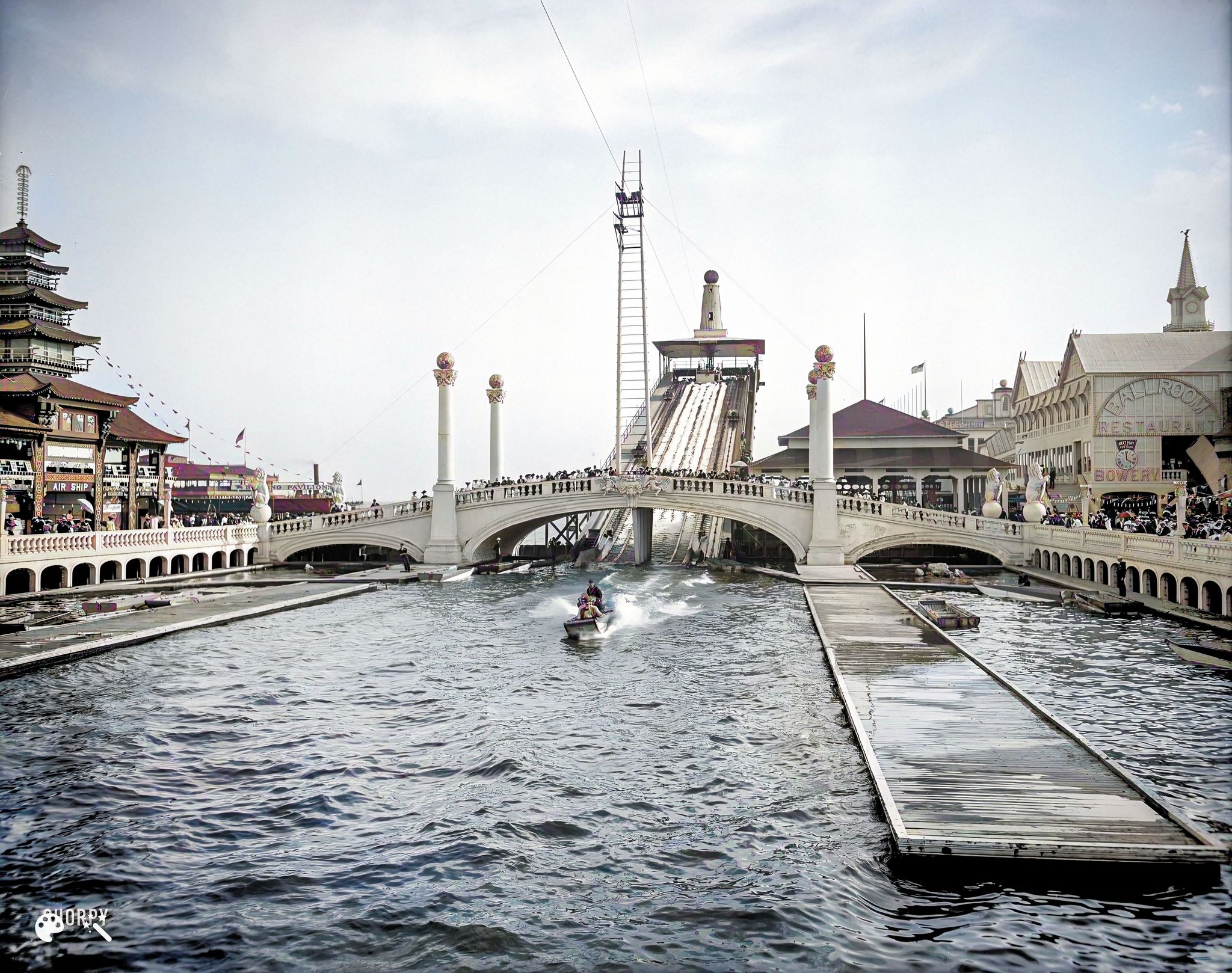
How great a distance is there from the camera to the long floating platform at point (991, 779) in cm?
1196

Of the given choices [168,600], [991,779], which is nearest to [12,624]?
[168,600]

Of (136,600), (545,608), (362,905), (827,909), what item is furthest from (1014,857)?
(136,600)

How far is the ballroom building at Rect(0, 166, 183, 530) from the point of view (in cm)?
4962

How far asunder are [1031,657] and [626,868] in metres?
18.5

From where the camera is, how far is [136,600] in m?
38.0

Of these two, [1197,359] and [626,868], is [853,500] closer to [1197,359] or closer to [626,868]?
[1197,359]

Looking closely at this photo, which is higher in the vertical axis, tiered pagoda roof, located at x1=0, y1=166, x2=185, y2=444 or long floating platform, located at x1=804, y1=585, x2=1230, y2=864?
tiered pagoda roof, located at x1=0, y1=166, x2=185, y2=444

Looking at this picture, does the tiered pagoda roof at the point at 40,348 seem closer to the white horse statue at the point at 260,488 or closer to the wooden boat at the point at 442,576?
the white horse statue at the point at 260,488

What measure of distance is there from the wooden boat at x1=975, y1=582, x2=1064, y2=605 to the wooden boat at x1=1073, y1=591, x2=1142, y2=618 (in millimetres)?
1397

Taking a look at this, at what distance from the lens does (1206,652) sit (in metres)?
26.2

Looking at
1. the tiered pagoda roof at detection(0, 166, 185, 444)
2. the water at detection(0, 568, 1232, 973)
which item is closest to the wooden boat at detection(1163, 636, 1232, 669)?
the water at detection(0, 568, 1232, 973)

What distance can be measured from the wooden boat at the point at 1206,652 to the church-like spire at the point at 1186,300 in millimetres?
78534

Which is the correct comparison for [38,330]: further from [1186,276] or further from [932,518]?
[1186,276]

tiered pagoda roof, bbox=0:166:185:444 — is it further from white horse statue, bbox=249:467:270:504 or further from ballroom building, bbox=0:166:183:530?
white horse statue, bbox=249:467:270:504
